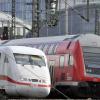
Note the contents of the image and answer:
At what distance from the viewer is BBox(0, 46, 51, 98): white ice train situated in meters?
25.7

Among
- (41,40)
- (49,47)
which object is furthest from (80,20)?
(49,47)

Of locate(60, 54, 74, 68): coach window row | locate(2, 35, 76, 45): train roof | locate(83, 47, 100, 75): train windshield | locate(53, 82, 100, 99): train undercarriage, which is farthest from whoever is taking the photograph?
locate(2, 35, 76, 45): train roof

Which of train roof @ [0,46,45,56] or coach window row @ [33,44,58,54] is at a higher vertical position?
train roof @ [0,46,45,56]

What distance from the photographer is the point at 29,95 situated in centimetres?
2583

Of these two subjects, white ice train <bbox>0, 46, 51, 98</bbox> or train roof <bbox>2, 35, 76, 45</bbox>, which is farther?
train roof <bbox>2, 35, 76, 45</bbox>

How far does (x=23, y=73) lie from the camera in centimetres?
2597

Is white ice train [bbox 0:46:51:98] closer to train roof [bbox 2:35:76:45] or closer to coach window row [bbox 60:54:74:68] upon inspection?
coach window row [bbox 60:54:74:68]

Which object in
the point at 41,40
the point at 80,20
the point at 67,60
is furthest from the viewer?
the point at 80,20

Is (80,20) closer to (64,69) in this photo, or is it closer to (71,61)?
(64,69)

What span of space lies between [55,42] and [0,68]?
5.28 metres

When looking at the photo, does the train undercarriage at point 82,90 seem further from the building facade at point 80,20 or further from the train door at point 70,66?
the building facade at point 80,20

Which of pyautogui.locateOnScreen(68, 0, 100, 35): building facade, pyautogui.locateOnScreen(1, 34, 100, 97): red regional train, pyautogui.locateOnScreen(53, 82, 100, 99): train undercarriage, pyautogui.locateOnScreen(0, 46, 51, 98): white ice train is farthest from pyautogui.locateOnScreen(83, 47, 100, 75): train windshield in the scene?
pyautogui.locateOnScreen(68, 0, 100, 35): building facade

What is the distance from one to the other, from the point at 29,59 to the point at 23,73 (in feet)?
4.21

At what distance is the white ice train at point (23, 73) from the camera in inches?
1011
